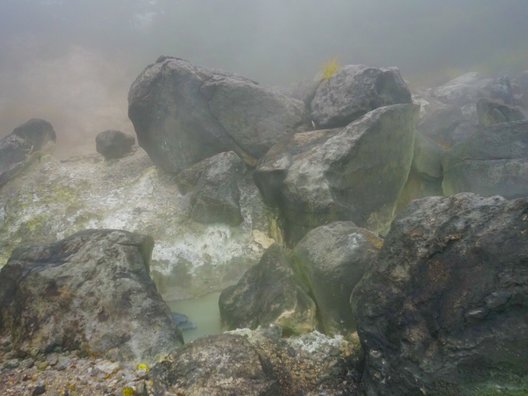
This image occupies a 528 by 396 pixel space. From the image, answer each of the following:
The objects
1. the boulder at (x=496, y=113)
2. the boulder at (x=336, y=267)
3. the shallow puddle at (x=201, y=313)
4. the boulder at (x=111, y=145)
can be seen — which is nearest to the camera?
the boulder at (x=336, y=267)

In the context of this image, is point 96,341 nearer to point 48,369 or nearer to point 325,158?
point 48,369

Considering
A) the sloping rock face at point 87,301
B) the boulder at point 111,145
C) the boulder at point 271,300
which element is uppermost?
the boulder at point 111,145

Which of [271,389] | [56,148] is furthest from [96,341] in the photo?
[56,148]

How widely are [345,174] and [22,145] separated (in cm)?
1821

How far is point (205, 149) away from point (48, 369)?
38.1 ft

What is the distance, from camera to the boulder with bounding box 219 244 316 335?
32.4 ft

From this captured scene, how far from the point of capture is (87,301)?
10.0 metres

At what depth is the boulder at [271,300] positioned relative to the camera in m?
9.89

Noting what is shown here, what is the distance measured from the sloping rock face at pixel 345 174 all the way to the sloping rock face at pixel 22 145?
520 inches

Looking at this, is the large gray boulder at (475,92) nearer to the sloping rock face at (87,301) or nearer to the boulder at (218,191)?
the boulder at (218,191)

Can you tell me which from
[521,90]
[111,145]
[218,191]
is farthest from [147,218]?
[521,90]

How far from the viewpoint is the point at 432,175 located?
53.1ft

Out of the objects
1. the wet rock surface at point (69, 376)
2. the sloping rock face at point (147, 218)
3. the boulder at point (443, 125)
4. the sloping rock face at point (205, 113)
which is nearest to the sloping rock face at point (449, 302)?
the wet rock surface at point (69, 376)

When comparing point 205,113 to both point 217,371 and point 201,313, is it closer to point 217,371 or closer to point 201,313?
point 201,313
